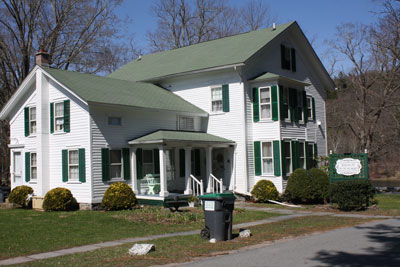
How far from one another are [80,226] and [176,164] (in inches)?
349

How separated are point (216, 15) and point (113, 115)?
28912 mm

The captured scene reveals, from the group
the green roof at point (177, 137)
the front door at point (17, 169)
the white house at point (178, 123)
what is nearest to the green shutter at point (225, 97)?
the white house at point (178, 123)

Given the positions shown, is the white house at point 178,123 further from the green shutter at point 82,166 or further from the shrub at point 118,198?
the shrub at point 118,198

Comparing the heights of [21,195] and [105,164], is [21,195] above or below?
below

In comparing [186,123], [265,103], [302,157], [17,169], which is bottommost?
[17,169]

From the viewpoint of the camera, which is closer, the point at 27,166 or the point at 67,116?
the point at 67,116

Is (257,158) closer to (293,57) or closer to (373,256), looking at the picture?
(293,57)

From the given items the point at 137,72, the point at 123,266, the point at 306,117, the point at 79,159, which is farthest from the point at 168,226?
the point at 137,72

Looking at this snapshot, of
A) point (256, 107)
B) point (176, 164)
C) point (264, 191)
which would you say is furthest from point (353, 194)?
point (176, 164)

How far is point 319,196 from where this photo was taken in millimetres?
20047

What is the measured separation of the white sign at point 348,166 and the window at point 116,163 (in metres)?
9.64

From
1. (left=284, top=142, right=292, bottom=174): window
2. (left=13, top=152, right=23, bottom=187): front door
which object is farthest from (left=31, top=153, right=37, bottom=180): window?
(left=284, top=142, right=292, bottom=174): window

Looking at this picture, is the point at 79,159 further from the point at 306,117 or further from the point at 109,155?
the point at 306,117

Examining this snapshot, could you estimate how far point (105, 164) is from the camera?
18.5m
